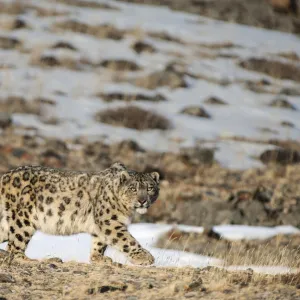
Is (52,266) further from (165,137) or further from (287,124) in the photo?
(287,124)

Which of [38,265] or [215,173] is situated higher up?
[38,265]

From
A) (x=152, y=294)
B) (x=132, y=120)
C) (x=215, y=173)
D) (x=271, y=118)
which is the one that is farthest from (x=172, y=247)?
(x=271, y=118)

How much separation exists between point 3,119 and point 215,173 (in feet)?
23.4

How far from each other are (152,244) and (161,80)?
21.0m

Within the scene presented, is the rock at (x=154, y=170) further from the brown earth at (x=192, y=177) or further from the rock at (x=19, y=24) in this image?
the rock at (x=19, y=24)

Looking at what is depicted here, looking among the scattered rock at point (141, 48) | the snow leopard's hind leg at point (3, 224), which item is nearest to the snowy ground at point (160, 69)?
the scattered rock at point (141, 48)

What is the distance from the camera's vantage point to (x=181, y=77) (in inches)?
1342

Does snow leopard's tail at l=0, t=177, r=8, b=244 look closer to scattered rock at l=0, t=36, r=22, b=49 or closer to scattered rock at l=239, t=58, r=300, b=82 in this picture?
scattered rock at l=0, t=36, r=22, b=49

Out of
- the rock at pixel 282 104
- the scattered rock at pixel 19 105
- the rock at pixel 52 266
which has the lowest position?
the scattered rock at pixel 19 105

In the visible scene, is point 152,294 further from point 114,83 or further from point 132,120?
point 114,83

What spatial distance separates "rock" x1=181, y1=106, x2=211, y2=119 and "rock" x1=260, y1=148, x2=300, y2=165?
5418 mm

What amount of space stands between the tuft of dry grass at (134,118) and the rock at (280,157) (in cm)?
431

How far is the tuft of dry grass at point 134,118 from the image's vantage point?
91.3 feet

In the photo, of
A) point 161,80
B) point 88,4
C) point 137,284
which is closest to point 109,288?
point 137,284
